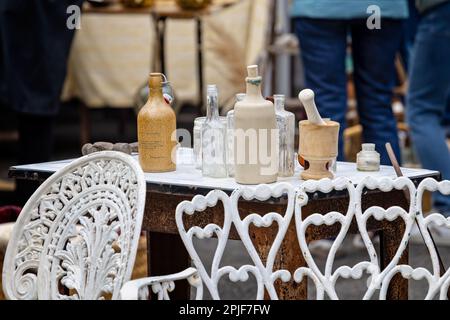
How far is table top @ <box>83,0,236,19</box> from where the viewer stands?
4559 mm

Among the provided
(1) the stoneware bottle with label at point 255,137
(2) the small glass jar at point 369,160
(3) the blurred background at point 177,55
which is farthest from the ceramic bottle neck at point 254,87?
(3) the blurred background at point 177,55

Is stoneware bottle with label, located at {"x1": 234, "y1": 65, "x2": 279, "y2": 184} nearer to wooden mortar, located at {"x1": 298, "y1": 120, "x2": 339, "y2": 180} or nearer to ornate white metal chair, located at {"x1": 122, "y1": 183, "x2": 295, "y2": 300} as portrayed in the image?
wooden mortar, located at {"x1": 298, "y1": 120, "x2": 339, "y2": 180}

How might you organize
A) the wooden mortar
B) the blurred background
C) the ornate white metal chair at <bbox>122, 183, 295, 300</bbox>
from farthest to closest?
the blurred background, the wooden mortar, the ornate white metal chair at <bbox>122, 183, 295, 300</bbox>

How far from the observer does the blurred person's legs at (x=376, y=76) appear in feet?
10.6

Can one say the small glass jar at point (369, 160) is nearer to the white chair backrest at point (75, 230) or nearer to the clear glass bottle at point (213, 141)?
the clear glass bottle at point (213, 141)

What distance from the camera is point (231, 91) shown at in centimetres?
529

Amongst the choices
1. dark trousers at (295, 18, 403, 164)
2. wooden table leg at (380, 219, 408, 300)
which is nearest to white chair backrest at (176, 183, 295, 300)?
wooden table leg at (380, 219, 408, 300)

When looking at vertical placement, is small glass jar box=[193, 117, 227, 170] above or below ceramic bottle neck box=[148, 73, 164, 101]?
below

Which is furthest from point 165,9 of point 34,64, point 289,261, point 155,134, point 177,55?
point 289,261

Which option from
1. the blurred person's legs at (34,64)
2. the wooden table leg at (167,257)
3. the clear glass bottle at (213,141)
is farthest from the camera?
the blurred person's legs at (34,64)

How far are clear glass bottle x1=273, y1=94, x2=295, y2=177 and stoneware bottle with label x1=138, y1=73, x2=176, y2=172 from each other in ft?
0.87

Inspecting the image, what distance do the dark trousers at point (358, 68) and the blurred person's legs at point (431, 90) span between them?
0.56 feet
